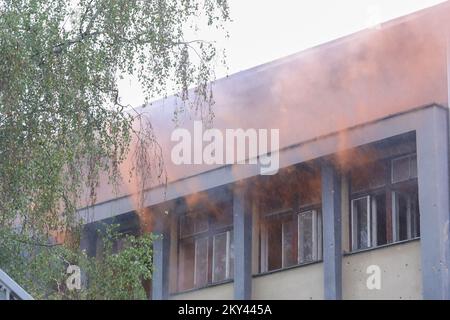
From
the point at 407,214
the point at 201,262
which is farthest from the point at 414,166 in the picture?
the point at 201,262

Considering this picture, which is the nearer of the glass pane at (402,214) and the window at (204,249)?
the glass pane at (402,214)

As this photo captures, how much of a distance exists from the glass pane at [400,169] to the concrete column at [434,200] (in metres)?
0.85

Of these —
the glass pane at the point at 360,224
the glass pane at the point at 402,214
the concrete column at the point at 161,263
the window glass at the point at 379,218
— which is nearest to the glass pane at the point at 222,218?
the concrete column at the point at 161,263

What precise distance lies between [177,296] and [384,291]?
628cm

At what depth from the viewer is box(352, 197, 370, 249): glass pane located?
24.6m

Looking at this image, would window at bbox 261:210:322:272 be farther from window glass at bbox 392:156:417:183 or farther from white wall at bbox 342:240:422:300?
window glass at bbox 392:156:417:183

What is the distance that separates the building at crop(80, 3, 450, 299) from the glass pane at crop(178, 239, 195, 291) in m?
0.05

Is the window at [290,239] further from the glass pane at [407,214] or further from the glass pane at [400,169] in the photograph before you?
the glass pane at [400,169]

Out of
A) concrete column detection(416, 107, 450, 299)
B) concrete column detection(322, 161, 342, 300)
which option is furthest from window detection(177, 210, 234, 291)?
concrete column detection(416, 107, 450, 299)

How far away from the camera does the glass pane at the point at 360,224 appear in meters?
24.6

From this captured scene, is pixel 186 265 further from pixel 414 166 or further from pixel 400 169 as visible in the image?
pixel 414 166

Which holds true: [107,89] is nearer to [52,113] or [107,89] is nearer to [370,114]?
[52,113]

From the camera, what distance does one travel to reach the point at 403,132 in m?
22.9
